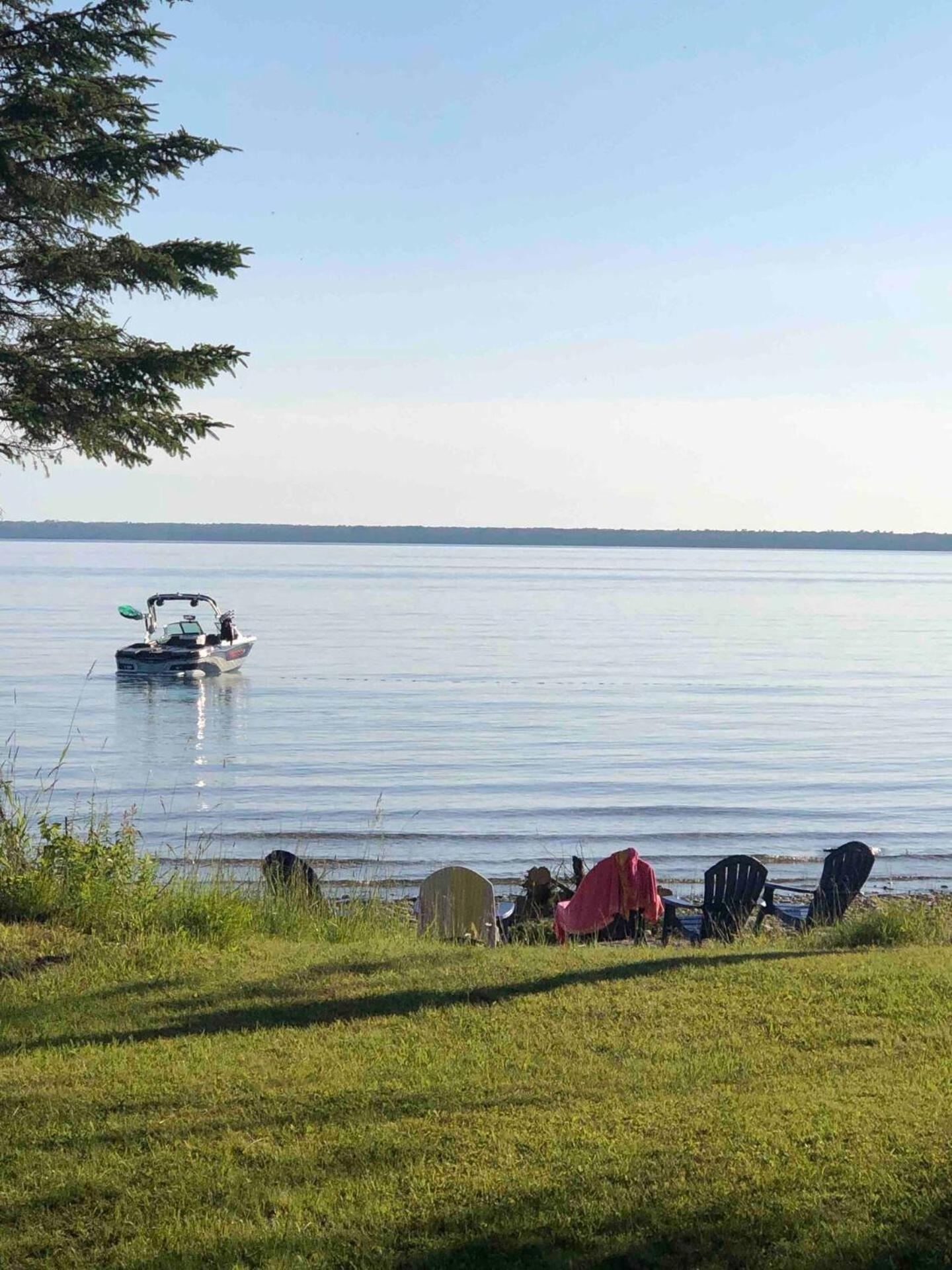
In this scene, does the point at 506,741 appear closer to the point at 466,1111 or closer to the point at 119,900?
the point at 119,900

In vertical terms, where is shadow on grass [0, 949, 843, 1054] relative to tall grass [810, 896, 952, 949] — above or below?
above

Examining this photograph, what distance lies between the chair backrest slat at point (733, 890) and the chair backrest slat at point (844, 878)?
0.63 metres

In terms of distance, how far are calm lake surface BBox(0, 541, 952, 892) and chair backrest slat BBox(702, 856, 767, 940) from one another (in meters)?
5.26

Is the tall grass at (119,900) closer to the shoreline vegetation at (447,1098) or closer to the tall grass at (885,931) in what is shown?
the shoreline vegetation at (447,1098)

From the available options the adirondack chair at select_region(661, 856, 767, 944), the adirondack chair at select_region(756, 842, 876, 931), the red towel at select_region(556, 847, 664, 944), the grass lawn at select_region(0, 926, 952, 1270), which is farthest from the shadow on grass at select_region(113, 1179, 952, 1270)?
the adirondack chair at select_region(756, 842, 876, 931)

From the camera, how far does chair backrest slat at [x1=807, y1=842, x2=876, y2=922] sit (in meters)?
12.9

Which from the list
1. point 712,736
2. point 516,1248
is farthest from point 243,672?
point 516,1248

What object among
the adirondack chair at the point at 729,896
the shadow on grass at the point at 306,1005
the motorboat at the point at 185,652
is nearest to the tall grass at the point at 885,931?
the adirondack chair at the point at 729,896

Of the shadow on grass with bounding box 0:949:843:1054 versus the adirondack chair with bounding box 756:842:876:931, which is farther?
the adirondack chair with bounding box 756:842:876:931

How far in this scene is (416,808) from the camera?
77.8 feet

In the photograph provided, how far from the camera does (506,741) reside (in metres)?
32.9

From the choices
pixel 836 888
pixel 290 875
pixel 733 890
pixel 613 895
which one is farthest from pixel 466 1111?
pixel 836 888

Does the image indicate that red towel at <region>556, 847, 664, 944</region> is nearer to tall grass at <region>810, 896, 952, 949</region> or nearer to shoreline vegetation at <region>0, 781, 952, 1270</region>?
tall grass at <region>810, 896, 952, 949</region>

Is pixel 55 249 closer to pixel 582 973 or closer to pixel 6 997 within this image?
pixel 6 997
